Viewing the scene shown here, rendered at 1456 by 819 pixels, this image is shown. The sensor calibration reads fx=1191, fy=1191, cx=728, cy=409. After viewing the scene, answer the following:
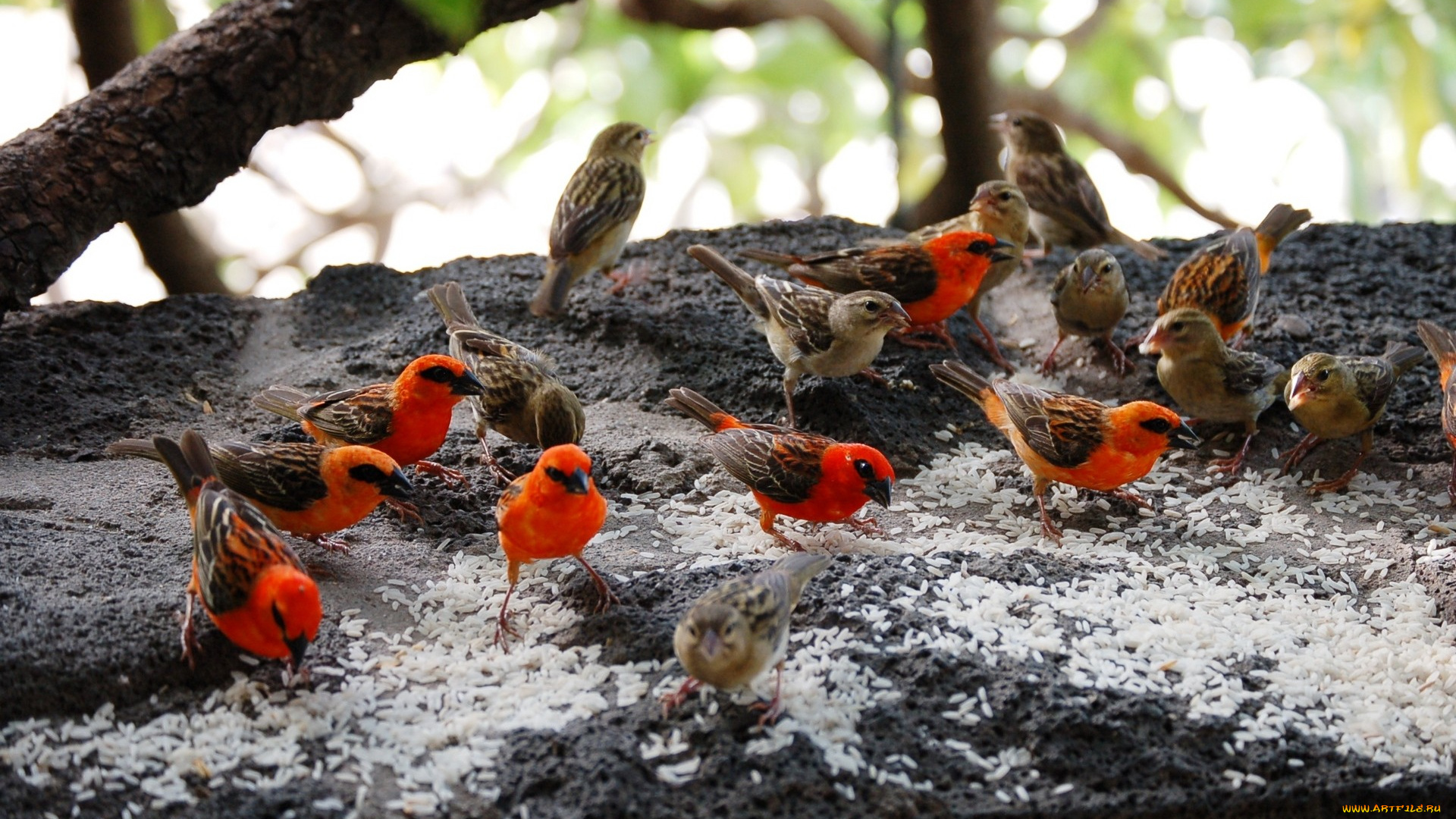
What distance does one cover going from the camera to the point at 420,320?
630 cm

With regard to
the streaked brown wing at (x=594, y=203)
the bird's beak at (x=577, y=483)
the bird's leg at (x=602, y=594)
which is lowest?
the bird's leg at (x=602, y=594)

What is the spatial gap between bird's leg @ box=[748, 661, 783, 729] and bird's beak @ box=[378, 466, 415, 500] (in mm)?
1598

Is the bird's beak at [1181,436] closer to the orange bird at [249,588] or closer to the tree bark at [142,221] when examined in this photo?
the orange bird at [249,588]

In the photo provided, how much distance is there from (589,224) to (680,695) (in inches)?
122

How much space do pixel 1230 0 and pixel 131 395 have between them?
7544mm

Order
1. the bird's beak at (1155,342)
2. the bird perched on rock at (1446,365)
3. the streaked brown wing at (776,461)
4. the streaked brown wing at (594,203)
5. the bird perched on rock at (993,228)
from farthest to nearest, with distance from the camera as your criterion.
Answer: the bird perched on rock at (993,228)
the streaked brown wing at (594,203)
the bird's beak at (1155,342)
the bird perched on rock at (1446,365)
the streaked brown wing at (776,461)

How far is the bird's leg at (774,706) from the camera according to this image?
11.5ft

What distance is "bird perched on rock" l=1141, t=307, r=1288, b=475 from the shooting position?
528 centimetres

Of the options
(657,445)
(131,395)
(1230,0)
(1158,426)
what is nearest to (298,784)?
(657,445)

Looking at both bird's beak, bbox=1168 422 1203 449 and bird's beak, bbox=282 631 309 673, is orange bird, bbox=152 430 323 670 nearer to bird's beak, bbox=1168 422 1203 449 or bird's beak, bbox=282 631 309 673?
bird's beak, bbox=282 631 309 673

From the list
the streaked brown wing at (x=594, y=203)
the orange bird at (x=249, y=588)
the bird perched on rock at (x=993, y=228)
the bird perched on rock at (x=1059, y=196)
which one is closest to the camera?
the orange bird at (x=249, y=588)

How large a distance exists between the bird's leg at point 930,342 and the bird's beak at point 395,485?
273cm

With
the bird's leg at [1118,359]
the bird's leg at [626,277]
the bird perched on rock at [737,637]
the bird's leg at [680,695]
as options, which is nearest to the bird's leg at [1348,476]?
the bird's leg at [1118,359]

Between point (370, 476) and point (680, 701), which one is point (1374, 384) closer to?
point (680, 701)
